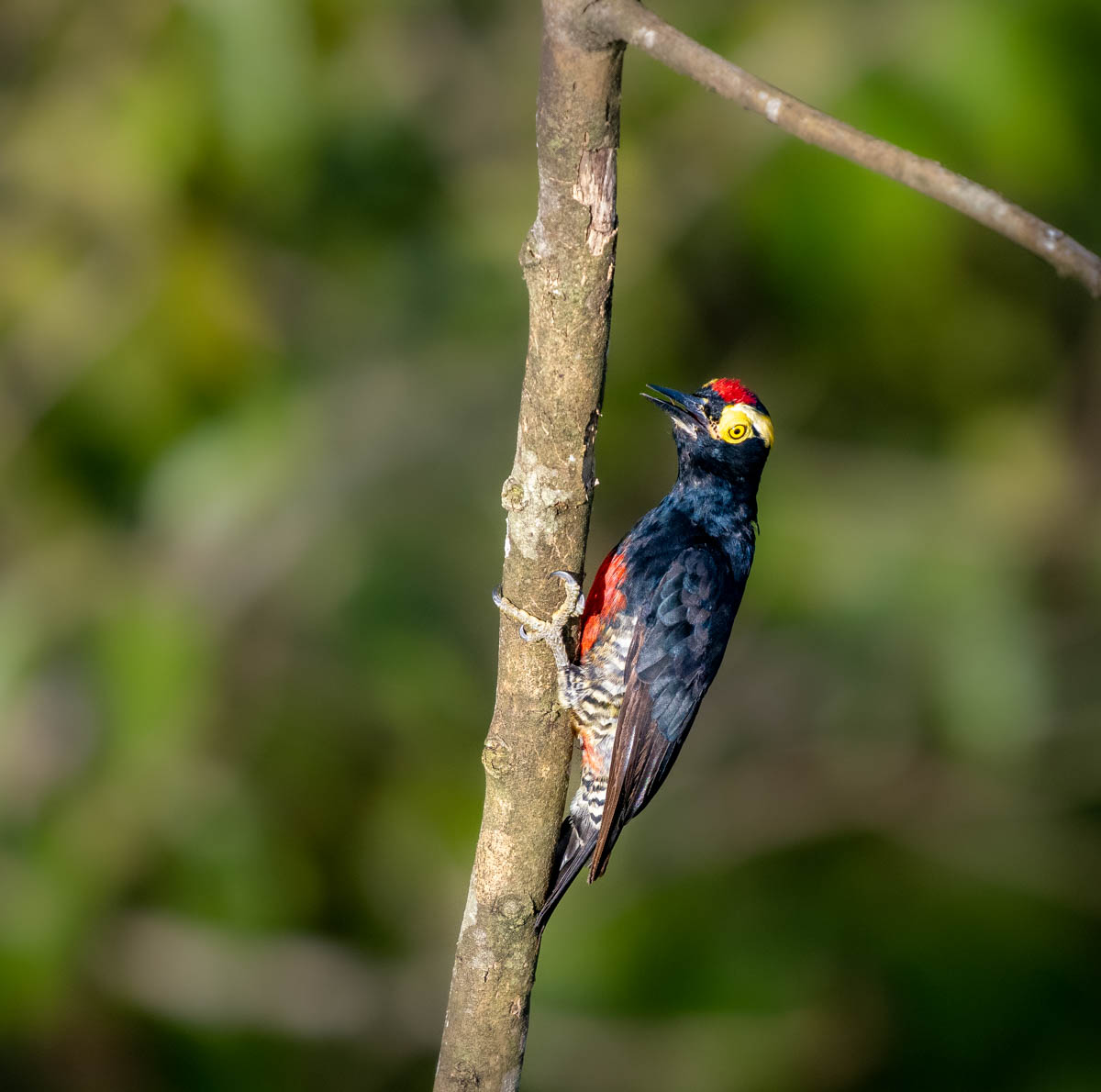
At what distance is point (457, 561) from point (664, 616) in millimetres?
2413

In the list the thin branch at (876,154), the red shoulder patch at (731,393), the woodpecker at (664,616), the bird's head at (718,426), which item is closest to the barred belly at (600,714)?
the woodpecker at (664,616)

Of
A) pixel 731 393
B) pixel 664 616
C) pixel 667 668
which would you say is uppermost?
pixel 731 393

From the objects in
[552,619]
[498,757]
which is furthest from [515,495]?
[498,757]

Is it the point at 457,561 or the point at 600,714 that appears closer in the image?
the point at 600,714

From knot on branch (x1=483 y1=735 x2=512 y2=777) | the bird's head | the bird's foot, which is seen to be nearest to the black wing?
the bird's head

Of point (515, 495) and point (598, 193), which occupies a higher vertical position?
point (598, 193)

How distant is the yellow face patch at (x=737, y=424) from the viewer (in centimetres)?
396

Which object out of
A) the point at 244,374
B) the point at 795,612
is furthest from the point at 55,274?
the point at 795,612

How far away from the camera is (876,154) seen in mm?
1517

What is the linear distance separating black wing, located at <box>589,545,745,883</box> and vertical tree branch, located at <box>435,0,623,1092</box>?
2.79 ft

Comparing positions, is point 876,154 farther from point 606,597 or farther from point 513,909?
point 606,597

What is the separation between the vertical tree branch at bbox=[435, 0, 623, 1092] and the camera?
2006mm

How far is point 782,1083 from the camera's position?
19.7ft

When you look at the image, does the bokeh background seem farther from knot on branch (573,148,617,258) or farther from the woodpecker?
knot on branch (573,148,617,258)
